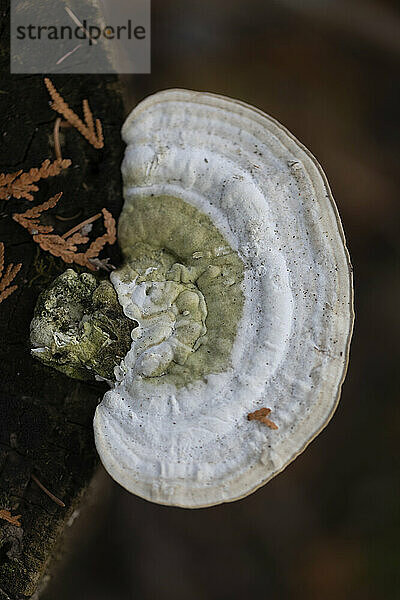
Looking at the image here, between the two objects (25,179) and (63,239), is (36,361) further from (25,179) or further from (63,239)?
(25,179)

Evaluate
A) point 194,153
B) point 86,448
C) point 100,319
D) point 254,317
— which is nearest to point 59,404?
point 86,448

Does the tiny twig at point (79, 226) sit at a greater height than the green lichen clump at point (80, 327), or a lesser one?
greater

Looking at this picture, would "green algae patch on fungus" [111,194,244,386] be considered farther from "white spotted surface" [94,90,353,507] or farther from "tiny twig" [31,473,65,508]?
"tiny twig" [31,473,65,508]

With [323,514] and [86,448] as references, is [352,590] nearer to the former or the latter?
[323,514]

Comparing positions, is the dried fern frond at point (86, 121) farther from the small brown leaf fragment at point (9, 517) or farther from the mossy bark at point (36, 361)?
Answer: the small brown leaf fragment at point (9, 517)

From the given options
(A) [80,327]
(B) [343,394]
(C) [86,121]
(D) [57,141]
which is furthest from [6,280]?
(B) [343,394]

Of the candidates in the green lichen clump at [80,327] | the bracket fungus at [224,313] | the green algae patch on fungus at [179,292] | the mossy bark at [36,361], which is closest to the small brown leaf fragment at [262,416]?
the bracket fungus at [224,313]

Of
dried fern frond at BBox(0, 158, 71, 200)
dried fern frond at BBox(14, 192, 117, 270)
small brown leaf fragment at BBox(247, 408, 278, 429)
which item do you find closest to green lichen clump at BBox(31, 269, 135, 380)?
dried fern frond at BBox(14, 192, 117, 270)
